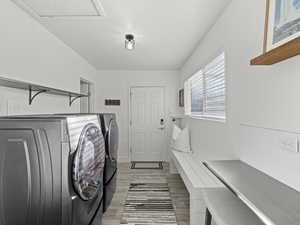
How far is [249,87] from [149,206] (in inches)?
83.2

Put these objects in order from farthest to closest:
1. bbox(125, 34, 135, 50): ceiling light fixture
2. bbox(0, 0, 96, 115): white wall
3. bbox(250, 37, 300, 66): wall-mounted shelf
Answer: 1. bbox(125, 34, 135, 50): ceiling light fixture
2. bbox(0, 0, 96, 115): white wall
3. bbox(250, 37, 300, 66): wall-mounted shelf

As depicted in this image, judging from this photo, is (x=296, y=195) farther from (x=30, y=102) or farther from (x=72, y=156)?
(x=30, y=102)

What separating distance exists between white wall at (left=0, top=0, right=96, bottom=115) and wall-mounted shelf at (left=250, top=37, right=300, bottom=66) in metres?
2.09

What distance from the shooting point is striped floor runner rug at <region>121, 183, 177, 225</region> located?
2.68m

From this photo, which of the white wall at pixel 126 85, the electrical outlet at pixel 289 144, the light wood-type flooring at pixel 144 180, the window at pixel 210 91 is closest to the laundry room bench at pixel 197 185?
the light wood-type flooring at pixel 144 180

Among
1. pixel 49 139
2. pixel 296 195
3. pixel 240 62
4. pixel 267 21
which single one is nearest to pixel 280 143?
pixel 296 195

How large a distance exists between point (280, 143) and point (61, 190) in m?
1.35

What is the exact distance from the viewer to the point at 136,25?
2691 mm

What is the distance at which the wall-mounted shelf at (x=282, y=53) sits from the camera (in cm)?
104

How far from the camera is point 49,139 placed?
135 centimetres

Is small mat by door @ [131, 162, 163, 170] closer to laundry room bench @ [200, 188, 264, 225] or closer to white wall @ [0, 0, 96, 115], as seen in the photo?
white wall @ [0, 0, 96, 115]

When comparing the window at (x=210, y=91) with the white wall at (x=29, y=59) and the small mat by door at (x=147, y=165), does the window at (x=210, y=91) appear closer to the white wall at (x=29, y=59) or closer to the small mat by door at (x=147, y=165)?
the small mat by door at (x=147, y=165)

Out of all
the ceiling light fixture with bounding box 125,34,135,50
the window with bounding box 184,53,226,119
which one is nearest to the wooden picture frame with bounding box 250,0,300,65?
the window with bounding box 184,53,226,119

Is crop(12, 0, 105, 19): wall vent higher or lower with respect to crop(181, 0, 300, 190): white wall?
higher
